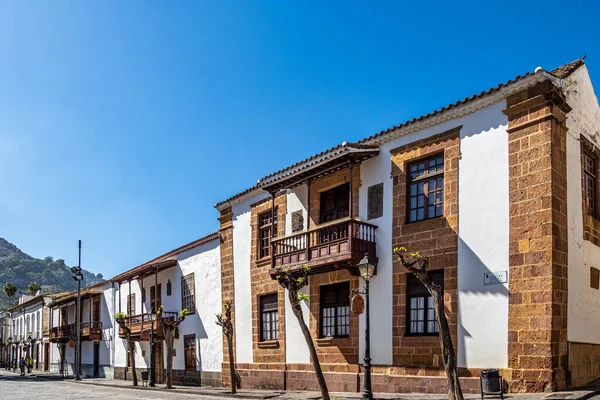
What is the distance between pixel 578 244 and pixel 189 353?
1655 cm

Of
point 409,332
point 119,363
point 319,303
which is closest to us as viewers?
point 409,332

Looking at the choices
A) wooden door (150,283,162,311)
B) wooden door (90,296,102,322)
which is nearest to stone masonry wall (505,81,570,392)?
wooden door (150,283,162,311)

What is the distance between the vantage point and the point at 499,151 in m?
13.1

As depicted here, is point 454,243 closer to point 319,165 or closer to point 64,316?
point 319,165

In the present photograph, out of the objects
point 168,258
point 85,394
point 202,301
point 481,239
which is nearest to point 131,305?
point 168,258

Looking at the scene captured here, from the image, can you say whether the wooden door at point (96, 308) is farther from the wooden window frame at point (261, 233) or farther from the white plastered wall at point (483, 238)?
the white plastered wall at point (483, 238)

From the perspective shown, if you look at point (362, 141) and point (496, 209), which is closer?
point (496, 209)

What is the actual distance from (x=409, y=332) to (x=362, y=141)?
5.03 m

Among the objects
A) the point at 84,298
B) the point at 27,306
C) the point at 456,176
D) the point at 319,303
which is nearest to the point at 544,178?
the point at 456,176

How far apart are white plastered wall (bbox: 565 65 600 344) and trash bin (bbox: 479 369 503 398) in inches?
70.6

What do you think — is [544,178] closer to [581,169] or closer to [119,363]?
[581,169]

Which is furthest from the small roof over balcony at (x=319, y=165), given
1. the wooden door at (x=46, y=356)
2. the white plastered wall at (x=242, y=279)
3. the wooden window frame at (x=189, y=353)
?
the wooden door at (x=46, y=356)

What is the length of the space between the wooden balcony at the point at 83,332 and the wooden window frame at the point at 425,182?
27183 millimetres

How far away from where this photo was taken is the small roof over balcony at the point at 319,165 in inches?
616
